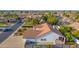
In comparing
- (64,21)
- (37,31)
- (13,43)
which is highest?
(64,21)

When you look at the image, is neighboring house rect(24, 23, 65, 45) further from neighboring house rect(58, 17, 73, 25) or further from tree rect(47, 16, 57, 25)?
neighboring house rect(58, 17, 73, 25)

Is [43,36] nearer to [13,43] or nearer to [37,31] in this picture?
[37,31]

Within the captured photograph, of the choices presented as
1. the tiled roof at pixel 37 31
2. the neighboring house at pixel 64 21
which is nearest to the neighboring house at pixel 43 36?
the tiled roof at pixel 37 31

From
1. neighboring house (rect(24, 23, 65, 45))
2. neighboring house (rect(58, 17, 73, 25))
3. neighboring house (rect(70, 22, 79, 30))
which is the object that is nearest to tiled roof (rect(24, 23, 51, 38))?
neighboring house (rect(24, 23, 65, 45))

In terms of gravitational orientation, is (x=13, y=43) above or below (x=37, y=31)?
below

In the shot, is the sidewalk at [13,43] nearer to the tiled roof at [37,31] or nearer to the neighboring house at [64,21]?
the tiled roof at [37,31]

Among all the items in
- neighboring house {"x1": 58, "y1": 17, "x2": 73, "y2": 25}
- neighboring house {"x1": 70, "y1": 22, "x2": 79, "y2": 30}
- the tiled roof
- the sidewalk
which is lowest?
the sidewalk

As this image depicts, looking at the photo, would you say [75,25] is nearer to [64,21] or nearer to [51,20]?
[64,21]

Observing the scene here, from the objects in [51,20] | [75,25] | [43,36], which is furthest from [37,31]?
[75,25]
